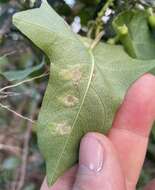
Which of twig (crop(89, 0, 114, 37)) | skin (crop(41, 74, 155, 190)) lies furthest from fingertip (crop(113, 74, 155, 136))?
twig (crop(89, 0, 114, 37))

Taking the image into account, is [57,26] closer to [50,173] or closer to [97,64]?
[97,64]

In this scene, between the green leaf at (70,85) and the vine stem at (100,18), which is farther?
the vine stem at (100,18)

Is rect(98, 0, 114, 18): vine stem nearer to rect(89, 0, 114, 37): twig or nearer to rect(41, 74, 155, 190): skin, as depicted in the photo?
rect(89, 0, 114, 37): twig

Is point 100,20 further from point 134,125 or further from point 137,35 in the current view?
point 134,125

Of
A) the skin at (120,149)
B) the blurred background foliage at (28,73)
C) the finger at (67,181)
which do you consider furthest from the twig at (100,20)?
the finger at (67,181)

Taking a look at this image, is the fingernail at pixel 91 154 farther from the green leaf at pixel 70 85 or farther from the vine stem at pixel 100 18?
the vine stem at pixel 100 18

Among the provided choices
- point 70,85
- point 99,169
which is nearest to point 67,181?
point 99,169
